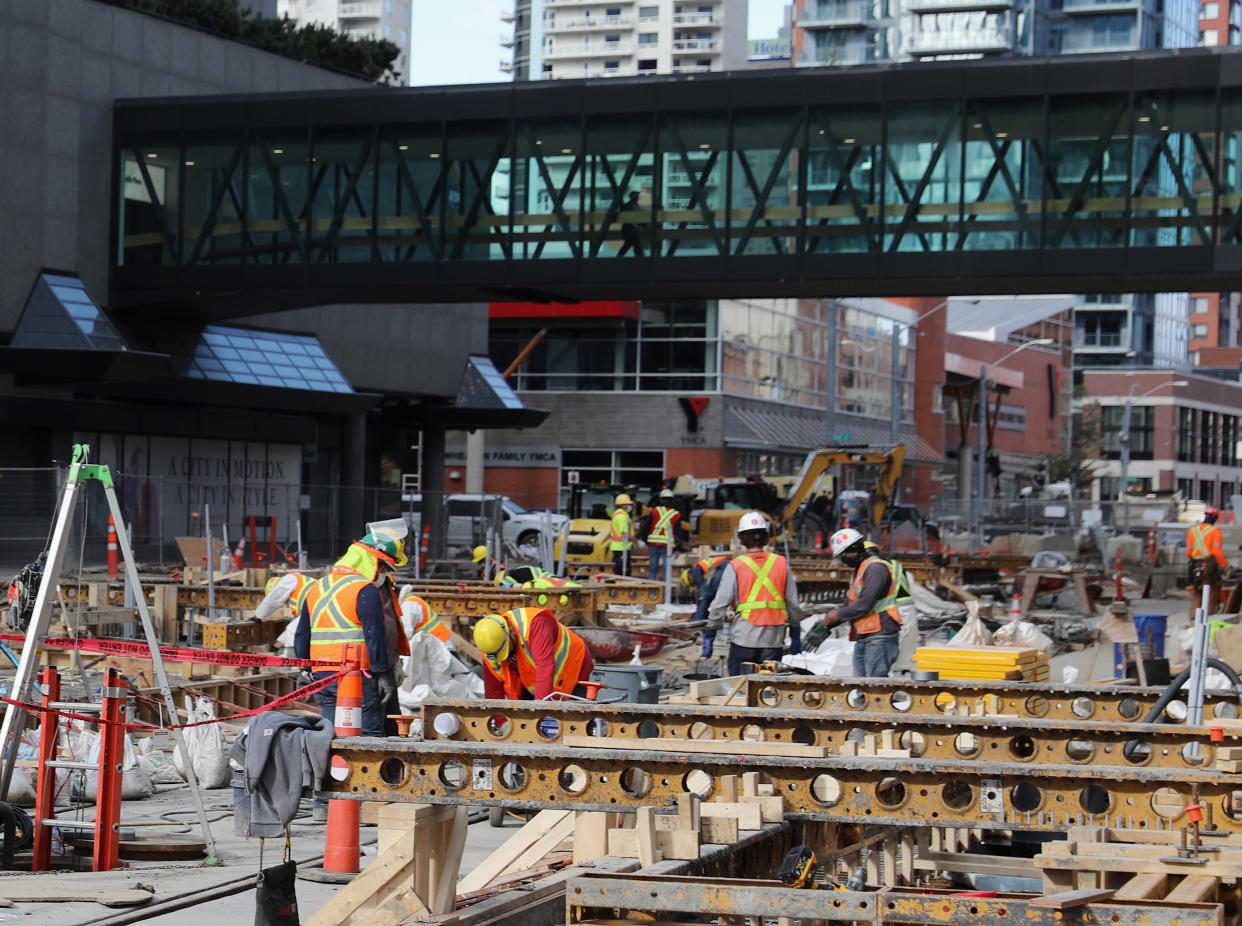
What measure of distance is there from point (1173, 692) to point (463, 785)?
4.23m

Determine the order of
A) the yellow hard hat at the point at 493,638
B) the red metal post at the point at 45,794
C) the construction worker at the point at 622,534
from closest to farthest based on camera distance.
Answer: the red metal post at the point at 45,794 → the yellow hard hat at the point at 493,638 → the construction worker at the point at 622,534

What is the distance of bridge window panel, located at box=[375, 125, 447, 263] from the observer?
127 ft

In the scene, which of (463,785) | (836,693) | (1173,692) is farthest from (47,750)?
(1173,692)

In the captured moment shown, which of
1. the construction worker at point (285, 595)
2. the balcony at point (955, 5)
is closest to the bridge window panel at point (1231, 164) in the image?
the construction worker at point (285, 595)

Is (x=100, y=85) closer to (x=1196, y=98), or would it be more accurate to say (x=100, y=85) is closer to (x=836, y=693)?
(x=1196, y=98)

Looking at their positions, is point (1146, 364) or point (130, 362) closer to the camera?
point (130, 362)

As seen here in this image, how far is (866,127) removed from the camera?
35.9 metres

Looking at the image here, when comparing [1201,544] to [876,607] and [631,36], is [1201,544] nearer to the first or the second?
[876,607]

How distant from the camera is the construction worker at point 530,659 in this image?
11.1 m

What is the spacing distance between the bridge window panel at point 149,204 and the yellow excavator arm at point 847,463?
49.1ft

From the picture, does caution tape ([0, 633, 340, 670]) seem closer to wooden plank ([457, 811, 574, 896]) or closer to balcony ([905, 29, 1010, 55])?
wooden plank ([457, 811, 574, 896])

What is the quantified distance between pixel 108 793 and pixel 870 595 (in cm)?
684

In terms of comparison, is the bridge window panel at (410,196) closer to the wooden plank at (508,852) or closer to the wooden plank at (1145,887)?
the wooden plank at (508,852)

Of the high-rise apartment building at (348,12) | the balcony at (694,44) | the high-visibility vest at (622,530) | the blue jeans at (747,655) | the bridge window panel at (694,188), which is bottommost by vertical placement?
the blue jeans at (747,655)
